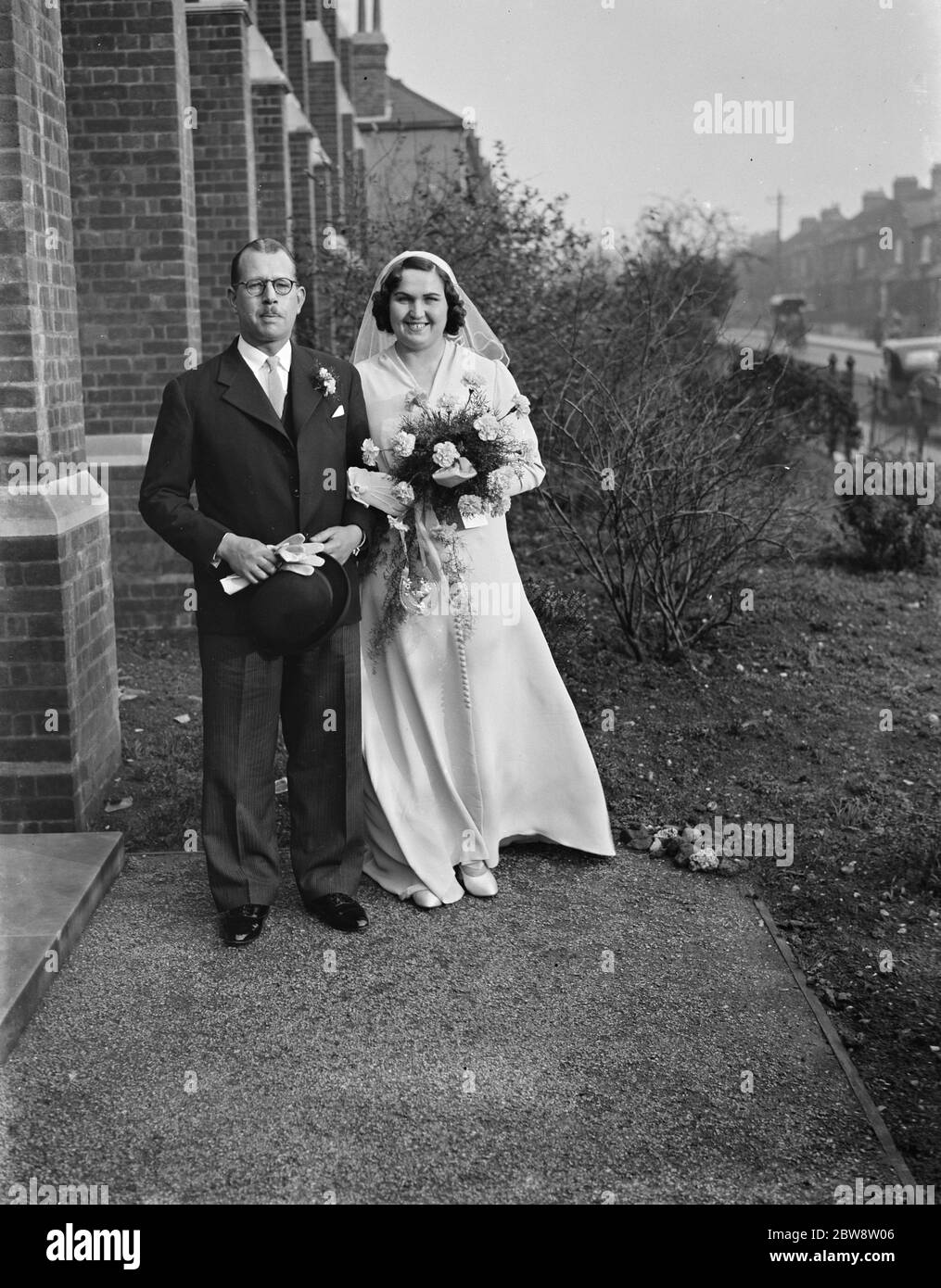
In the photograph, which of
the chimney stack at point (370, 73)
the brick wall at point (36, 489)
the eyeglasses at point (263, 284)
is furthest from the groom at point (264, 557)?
the chimney stack at point (370, 73)

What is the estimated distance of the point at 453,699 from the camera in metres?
5.14

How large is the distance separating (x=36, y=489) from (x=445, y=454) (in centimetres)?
196

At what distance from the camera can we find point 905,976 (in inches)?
184

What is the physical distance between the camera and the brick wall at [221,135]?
11.2 m

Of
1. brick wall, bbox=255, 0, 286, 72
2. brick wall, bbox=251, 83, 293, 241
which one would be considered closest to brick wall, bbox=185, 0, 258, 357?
brick wall, bbox=251, 83, 293, 241

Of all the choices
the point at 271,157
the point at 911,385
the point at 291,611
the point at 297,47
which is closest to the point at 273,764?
the point at 291,611

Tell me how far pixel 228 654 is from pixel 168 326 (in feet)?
18.1

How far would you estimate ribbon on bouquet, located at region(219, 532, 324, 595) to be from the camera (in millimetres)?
4426

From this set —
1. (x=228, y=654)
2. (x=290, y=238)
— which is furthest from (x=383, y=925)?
(x=290, y=238)

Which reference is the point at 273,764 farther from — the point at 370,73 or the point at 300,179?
the point at 370,73

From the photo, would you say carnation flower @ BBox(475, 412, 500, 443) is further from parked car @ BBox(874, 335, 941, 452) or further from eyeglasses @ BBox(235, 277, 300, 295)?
parked car @ BBox(874, 335, 941, 452)

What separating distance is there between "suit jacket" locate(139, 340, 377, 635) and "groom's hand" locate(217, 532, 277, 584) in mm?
44

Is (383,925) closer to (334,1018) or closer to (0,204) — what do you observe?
(334,1018)

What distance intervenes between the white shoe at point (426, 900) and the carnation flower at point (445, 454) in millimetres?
1619
